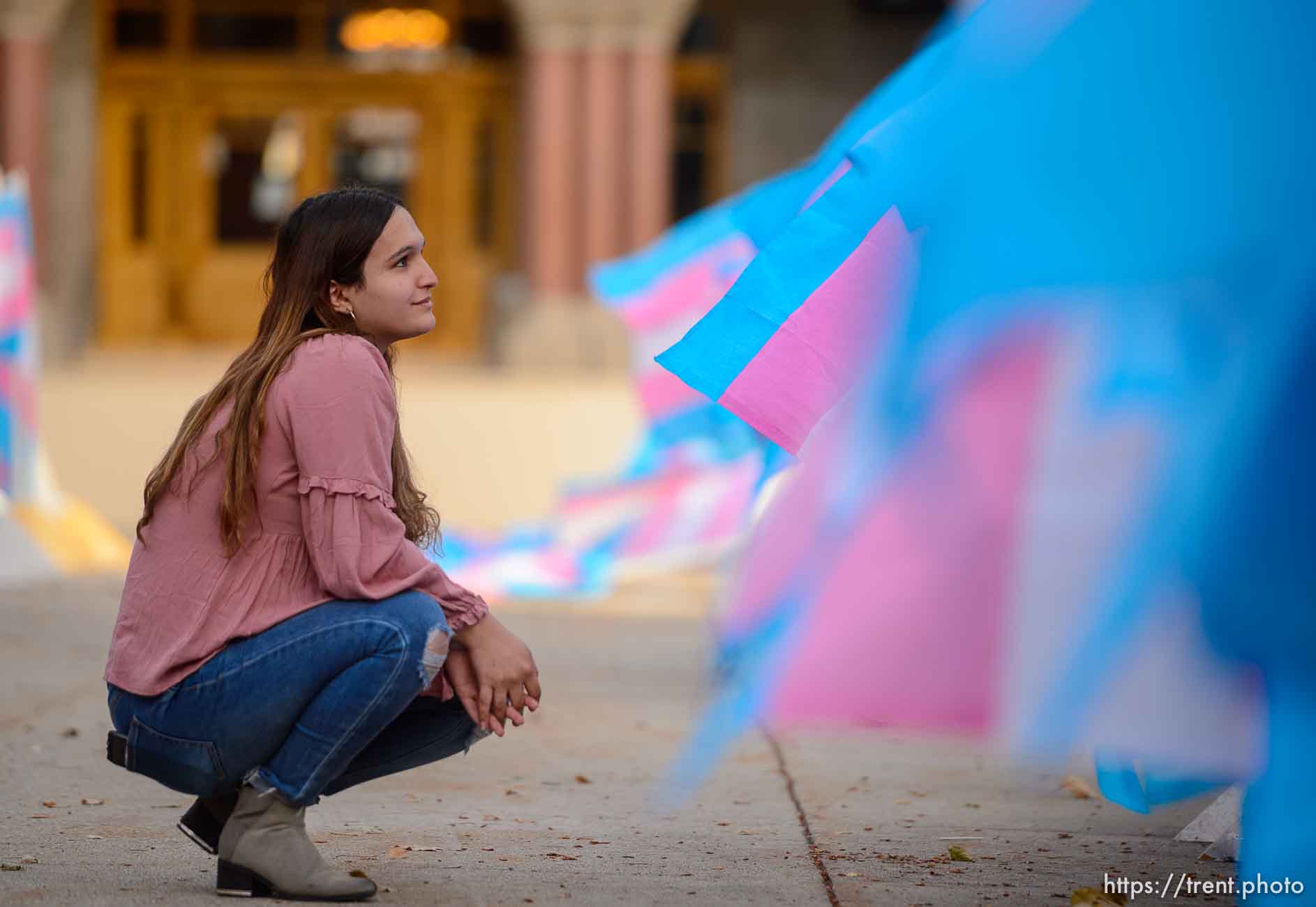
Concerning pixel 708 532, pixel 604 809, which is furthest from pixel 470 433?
pixel 604 809

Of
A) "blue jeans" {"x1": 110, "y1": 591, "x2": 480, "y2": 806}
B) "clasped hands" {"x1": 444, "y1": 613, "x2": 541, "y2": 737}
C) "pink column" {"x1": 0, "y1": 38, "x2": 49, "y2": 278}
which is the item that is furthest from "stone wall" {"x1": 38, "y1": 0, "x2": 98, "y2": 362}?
"clasped hands" {"x1": 444, "y1": 613, "x2": 541, "y2": 737}

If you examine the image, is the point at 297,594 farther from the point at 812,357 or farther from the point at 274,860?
the point at 812,357

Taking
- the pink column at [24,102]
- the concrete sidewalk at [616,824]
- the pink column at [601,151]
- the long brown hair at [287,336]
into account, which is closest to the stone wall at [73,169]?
the pink column at [24,102]

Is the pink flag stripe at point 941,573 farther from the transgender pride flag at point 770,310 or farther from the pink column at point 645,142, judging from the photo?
the pink column at point 645,142

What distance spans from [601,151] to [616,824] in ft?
54.8

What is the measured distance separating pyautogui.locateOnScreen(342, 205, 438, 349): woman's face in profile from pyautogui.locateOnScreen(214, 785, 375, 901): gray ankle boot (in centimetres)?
78

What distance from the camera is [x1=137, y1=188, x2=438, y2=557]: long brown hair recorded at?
3.22m

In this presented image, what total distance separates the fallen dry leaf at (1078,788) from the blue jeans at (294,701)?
6.41 ft

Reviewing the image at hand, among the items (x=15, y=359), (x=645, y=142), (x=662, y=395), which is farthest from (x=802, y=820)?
(x=645, y=142)

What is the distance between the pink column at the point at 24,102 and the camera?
802 inches

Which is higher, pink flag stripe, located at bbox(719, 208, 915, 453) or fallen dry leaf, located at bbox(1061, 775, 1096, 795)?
pink flag stripe, located at bbox(719, 208, 915, 453)

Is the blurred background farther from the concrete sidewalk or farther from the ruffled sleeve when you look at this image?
the ruffled sleeve

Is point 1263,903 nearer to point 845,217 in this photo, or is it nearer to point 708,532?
point 845,217

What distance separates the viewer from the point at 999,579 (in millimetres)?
2457
